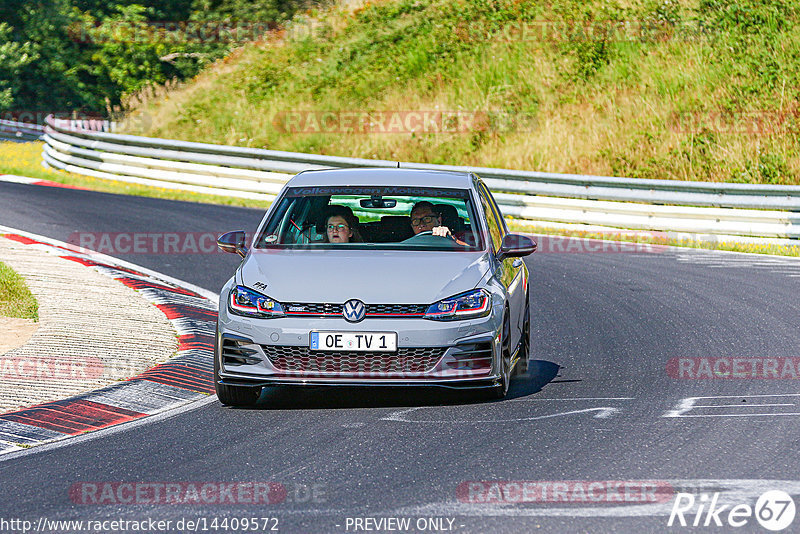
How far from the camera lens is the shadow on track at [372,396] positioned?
853cm

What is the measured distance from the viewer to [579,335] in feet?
37.7

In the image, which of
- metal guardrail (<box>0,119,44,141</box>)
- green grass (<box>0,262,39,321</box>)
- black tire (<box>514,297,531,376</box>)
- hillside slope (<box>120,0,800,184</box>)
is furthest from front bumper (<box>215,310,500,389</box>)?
metal guardrail (<box>0,119,44,141</box>)

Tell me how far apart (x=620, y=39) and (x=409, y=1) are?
8.45 m

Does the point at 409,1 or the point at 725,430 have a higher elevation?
the point at 409,1

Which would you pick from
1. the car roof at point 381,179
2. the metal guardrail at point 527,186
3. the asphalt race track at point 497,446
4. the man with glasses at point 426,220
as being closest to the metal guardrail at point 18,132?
the metal guardrail at point 527,186

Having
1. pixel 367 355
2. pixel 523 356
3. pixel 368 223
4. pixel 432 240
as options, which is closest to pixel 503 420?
pixel 367 355

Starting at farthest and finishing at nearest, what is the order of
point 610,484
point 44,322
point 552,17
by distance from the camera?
point 552,17
point 44,322
point 610,484

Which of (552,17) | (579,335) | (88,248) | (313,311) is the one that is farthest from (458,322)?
(552,17)

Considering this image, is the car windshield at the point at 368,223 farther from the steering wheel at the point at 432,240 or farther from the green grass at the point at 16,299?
the green grass at the point at 16,299

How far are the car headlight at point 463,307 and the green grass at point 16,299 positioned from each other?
5004 millimetres

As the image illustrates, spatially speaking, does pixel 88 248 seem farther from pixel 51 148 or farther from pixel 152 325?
pixel 51 148

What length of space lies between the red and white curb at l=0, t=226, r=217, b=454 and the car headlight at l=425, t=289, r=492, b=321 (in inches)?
77.8

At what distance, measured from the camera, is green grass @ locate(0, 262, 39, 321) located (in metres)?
11.8

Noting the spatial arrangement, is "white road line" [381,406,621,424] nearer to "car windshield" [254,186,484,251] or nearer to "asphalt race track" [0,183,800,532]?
"asphalt race track" [0,183,800,532]
